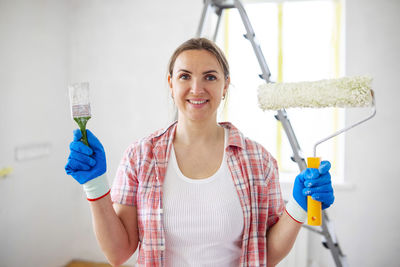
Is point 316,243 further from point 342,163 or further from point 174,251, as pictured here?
point 174,251

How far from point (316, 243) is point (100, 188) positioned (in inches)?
83.8

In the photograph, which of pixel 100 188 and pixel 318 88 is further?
pixel 318 88

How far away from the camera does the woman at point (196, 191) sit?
1.01m

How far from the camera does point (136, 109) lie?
8.98 feet

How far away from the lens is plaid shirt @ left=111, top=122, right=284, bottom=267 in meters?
1.04

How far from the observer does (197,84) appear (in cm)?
108

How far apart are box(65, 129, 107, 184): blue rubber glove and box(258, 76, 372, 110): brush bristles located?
641 mm

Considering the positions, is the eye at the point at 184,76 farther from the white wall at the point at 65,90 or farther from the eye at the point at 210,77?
the white wall at the point at 65,90

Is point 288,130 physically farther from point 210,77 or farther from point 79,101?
point 79,101

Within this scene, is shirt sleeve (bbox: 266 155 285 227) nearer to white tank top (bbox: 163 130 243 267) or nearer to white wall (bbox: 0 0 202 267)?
white tank top (bbox: 163 130 243 267)

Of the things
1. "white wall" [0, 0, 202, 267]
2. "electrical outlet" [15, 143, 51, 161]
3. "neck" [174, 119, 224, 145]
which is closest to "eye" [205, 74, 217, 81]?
"neck" [174, 119, 224, 145]

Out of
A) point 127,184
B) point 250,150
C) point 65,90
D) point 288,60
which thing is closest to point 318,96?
point 250,150

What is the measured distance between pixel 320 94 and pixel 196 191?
0.56m

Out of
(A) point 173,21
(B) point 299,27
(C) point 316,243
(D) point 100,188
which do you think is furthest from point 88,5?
(C) point 316,243
